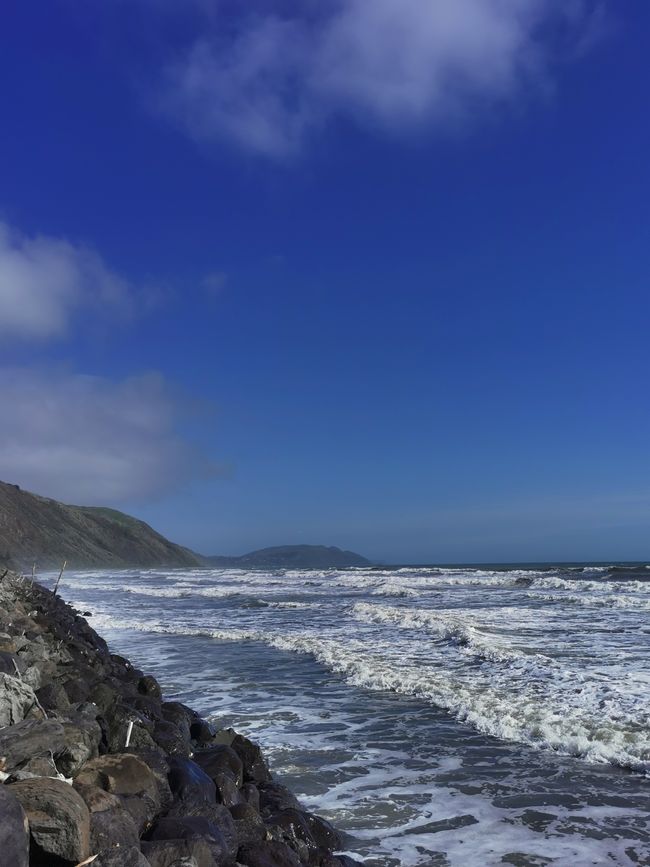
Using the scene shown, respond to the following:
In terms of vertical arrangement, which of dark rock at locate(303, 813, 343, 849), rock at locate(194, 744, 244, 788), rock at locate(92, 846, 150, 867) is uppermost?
rock at locate(92, 846, 150, 867)

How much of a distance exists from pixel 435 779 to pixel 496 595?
2766 centimetres

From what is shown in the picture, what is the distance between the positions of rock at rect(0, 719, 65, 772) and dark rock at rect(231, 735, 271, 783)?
2.46 meters

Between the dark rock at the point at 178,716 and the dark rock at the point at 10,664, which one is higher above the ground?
the dark rock at the point at 10,664

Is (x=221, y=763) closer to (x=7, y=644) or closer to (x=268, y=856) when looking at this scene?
(x=268, y=856)

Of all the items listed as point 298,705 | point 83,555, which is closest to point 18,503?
point 83,555

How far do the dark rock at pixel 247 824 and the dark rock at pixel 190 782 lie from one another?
0.24m

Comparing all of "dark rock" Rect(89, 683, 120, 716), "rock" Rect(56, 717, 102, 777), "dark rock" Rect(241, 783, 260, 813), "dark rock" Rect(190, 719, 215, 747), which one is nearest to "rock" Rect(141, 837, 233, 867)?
"rock" Rect(56, 717, 102, 777)

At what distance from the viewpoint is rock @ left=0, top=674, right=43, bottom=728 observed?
5.17m

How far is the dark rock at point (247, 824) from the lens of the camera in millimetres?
4812

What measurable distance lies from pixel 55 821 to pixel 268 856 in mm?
1860

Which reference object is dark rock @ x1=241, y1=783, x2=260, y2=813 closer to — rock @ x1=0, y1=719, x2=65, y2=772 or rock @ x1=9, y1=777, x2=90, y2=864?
rock @ x1=0, y1=719, x2=65, y2=772

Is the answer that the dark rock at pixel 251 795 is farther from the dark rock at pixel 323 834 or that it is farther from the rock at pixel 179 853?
the rock at pixel 179 853

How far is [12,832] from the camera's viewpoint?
2.98 meters

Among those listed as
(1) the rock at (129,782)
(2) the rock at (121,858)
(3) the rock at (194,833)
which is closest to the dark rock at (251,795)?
(1) the rock at (129,782)
